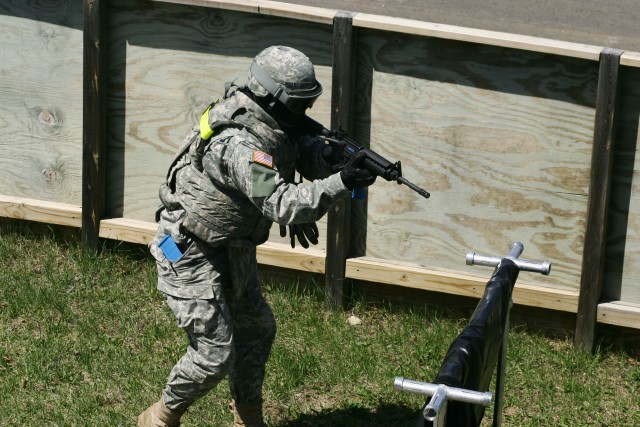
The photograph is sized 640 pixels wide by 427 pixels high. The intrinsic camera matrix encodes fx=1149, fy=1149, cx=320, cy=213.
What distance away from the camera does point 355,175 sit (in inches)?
197

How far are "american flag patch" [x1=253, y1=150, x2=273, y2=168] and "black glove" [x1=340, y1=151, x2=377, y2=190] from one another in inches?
12.8

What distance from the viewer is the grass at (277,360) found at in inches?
251

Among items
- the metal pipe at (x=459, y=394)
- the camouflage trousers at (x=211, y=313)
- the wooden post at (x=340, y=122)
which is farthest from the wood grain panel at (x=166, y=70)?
the metal pipe at (x=459, y=394)

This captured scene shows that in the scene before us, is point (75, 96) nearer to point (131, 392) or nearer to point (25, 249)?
point (25, 249)

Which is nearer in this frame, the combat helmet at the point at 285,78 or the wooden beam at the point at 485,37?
the combat helmet at the point at 285,78

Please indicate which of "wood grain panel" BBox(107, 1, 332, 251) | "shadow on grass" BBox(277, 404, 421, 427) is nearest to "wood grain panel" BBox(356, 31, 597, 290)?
"wood grain panel" BBox(107, 1, 332, 251)

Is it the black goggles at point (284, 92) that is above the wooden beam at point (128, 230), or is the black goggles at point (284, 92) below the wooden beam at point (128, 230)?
above

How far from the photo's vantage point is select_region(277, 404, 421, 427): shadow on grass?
6.31 meters

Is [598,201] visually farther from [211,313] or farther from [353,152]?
[211,313]

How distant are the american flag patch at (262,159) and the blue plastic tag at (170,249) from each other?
803 millimetres

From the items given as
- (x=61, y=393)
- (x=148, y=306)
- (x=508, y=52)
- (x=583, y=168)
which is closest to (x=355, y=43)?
(x=508, y=52)

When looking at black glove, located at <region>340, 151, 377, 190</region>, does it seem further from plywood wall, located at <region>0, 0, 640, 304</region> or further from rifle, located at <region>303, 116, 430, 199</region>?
plywood wall, located at <region>0, 0, 640, 304</region>

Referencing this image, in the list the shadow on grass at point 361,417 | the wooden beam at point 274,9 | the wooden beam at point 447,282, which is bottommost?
the shadow on grass at point 361,417

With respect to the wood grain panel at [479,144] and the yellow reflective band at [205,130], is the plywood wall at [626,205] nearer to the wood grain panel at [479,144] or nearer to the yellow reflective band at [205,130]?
the wood grain panel at [479,144]
